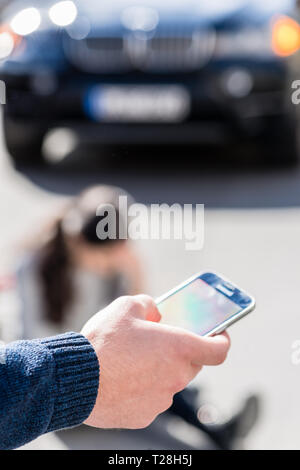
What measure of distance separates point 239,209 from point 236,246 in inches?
21.9

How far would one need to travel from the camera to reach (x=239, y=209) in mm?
4520

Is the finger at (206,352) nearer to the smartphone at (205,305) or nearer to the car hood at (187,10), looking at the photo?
the smartphone at (205,305)

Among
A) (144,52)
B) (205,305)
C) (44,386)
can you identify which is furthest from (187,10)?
(44,386)

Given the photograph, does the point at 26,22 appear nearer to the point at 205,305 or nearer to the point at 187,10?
the point at 187,10

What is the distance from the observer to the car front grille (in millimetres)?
4746

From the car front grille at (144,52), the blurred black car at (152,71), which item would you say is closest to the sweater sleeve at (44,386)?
the blurred black car at (152,71)

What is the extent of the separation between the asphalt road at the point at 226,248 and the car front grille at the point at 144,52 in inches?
25.6

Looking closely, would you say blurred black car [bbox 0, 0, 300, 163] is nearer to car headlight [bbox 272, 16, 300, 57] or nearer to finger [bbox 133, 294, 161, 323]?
car headlight [bbox 272, 16, 300, 57]

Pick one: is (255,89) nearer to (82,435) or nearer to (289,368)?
(289,368)

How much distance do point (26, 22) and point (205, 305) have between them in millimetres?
3723

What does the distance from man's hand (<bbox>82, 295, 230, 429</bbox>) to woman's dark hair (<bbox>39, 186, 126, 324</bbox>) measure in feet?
4.28

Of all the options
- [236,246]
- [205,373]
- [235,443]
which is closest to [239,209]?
[236,246]

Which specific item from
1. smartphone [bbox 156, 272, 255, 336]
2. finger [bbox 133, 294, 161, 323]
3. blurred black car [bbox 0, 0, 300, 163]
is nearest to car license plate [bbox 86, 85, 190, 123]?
blurred black car [bbox 0, 0, 300, 163]

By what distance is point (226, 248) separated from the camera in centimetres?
398
